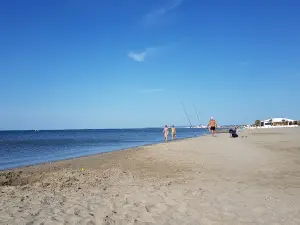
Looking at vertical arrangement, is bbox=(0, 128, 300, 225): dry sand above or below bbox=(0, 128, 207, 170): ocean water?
above

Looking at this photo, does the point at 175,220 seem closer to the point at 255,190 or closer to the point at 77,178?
the point at 255,190

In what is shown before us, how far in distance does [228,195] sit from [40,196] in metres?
4.09

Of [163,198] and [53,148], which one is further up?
[163,198]

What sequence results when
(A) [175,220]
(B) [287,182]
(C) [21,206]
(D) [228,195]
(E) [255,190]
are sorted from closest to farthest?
(A) [175,220], (C) [21,206], (D) [228,195], (E) [255,190], (B) [287,182]

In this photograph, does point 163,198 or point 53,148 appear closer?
point 163,198

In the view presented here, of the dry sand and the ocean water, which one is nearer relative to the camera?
the dry sand

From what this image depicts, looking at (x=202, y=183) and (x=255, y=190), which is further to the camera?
(x=202, y=183)

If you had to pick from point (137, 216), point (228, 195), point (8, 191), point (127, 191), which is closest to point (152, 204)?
point (137, 216)

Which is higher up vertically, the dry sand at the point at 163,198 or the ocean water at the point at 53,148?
the dry sand at the point at 163,198

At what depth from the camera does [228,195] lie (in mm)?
5777

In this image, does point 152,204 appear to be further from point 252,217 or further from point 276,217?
point 276,217

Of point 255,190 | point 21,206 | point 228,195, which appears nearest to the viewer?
point 21,206

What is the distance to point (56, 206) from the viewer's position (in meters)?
5.10

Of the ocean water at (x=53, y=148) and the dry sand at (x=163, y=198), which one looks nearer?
the dry sand at (x=163, y=198)
